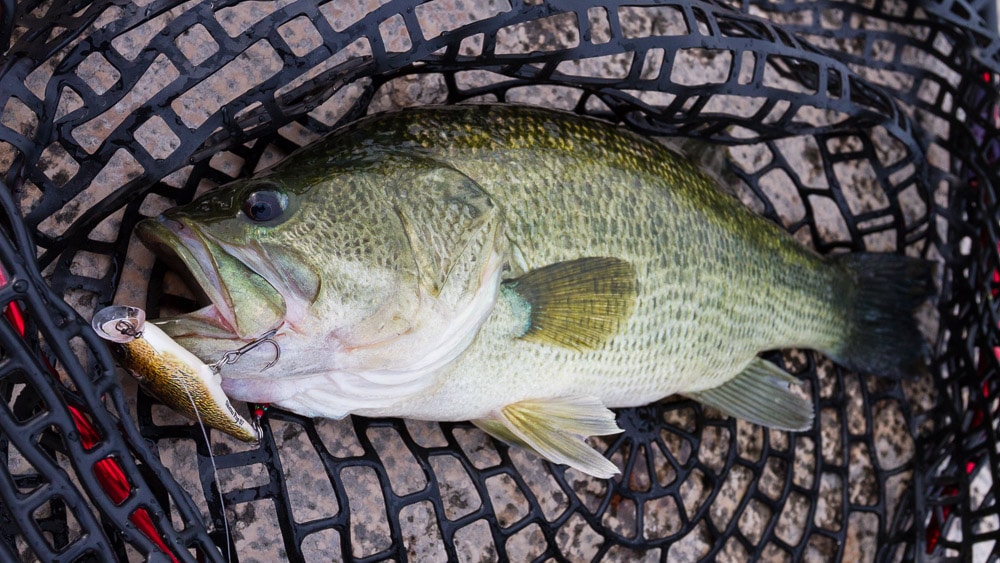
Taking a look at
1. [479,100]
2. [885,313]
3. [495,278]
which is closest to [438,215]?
[495,278]

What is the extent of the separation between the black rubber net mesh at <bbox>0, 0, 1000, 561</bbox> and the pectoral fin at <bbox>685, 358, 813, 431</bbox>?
13cm

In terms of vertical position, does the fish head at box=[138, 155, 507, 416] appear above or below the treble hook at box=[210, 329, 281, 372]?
above

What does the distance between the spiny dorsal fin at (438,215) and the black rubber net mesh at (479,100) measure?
255mm

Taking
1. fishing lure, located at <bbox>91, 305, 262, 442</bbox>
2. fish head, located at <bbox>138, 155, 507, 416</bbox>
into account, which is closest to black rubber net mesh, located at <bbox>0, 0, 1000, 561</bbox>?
fishing lure, located at <bbox>91, 305, 262, 442</bbox>

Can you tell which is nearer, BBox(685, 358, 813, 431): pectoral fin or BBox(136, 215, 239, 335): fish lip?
BBox(136, 215, 239, 335): fish lip

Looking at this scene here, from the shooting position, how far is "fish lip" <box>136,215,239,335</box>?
145 centimetres

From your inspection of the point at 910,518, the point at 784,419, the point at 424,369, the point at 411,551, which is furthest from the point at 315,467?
the point at 910,518

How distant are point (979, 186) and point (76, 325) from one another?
2.52 metres

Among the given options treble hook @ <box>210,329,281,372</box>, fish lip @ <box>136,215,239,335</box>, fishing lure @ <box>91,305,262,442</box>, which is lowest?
fishing lure @ <box>91,305,262,442</box>

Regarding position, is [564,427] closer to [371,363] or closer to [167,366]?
[371,363]

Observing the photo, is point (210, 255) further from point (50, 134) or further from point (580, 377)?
point (580, 377)

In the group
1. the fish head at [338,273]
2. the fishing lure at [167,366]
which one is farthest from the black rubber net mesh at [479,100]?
the fish head at [338,273]

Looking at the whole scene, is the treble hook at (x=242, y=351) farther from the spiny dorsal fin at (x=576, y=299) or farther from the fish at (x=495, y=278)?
the spiny dorsal fin at (x=576, y=299)

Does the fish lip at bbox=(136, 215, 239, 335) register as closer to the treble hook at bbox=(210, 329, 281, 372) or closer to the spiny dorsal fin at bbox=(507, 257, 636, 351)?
the treble hook at bbox=(210, 329, 281, 372)
